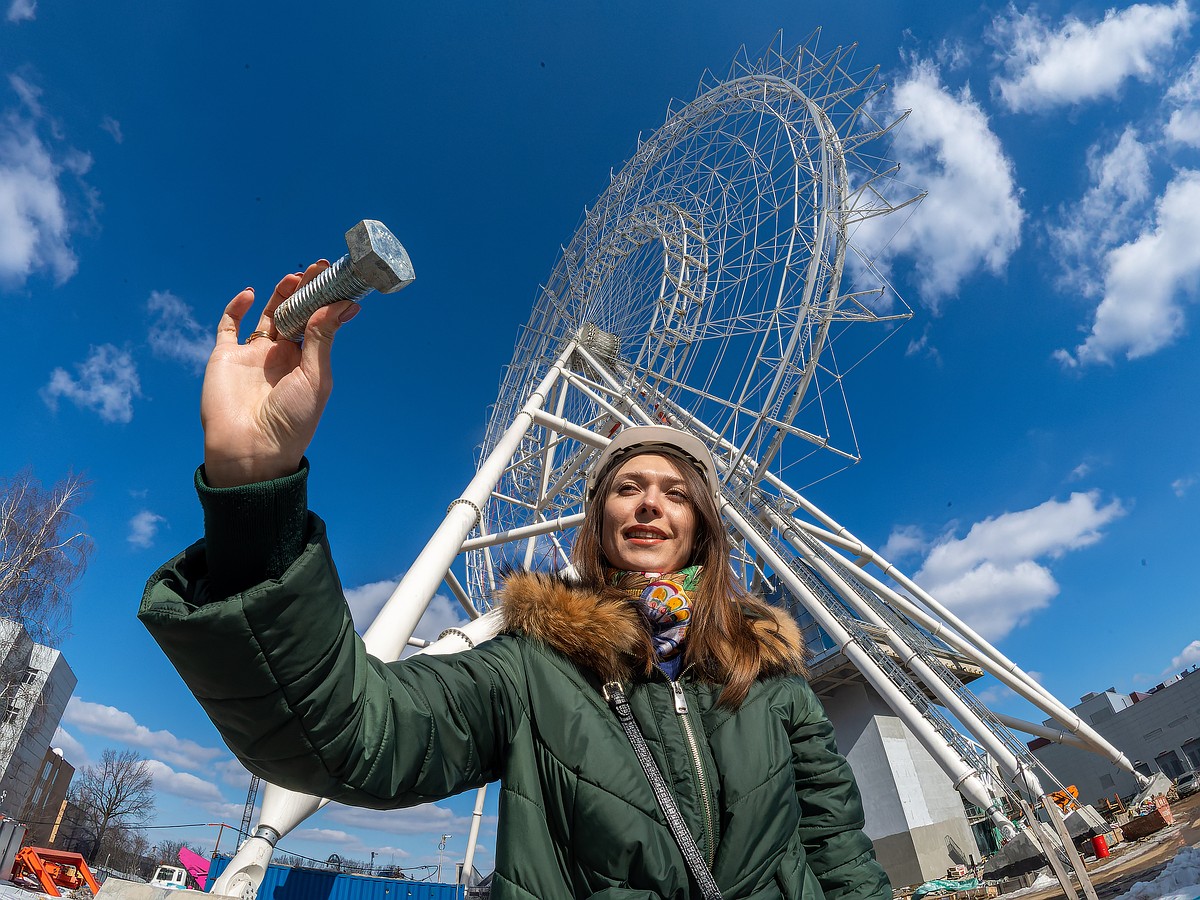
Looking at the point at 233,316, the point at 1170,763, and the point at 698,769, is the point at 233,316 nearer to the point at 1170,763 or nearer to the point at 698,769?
the point at 698,769

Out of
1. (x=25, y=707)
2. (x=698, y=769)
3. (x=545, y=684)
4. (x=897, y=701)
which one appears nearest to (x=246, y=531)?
(x=545, y=684)

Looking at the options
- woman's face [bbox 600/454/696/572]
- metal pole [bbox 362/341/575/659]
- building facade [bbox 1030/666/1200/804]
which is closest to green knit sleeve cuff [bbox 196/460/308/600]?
woman's face [bbox 600/454/696/572]

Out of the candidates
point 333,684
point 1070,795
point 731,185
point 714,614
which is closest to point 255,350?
point 333,684

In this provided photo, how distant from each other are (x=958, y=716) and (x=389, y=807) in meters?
10.7

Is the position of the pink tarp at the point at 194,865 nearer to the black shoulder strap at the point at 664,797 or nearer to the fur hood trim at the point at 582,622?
the fur hood trim at the point at 582,622

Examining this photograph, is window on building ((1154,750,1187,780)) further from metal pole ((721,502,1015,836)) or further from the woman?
the woman

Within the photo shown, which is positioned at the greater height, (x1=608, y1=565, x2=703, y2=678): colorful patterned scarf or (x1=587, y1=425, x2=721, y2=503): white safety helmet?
(x1=587, y1=425, x2=721, y2=503): white safety helmet

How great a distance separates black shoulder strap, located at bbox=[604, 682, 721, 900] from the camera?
151cm

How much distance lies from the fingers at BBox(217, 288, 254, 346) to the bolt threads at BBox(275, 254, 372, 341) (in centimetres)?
12

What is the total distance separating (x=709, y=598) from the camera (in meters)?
2.14

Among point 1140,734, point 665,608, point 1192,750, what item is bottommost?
point 665,608

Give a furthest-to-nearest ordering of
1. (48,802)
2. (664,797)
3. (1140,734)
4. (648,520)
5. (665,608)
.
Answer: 1. (48,802)
2. (1140,734)
3. (648,520)
4. (665,608)
5. (664,797)

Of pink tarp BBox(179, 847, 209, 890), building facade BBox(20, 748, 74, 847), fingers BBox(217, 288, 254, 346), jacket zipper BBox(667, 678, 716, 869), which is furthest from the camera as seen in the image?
building facade BBox(20, 748, 74, 847)

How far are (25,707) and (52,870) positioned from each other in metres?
17.1
